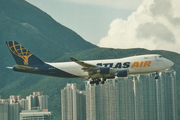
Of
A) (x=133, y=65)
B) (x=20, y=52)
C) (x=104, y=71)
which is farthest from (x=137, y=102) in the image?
(x=104, y=71)

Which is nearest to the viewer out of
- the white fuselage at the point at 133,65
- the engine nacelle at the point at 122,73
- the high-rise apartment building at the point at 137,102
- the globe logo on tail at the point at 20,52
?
the engine nacelle at the point at 122,73

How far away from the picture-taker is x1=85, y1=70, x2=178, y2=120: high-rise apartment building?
192 metres

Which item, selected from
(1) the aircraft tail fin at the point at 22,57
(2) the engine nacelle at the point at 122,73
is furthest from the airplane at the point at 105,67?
(1) the aircraft tail fin at the point at 22,57

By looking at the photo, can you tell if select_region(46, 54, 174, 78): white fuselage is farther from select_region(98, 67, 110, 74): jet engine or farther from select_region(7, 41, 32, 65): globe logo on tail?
select_region(7, 41, 32, 65): globe logo on tail

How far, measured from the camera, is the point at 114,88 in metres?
199

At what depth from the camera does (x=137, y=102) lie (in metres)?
193

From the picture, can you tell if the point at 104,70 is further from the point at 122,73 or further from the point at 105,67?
the point at 122,73

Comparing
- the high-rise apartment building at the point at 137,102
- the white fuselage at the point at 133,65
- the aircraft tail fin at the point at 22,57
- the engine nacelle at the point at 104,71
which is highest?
the aircraft tail fin at the point at 22,57

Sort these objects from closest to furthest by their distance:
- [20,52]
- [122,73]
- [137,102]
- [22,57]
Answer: [122,73] → [22,57] → [20,52] → [137,102]

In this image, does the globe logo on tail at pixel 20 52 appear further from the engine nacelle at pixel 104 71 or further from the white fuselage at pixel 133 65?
the engine nacelle at pixel 104 71

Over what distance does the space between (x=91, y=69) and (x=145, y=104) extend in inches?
4230

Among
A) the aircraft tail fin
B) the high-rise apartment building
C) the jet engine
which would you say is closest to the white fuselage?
the jet engine

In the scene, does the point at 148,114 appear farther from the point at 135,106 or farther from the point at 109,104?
the point at 109,104

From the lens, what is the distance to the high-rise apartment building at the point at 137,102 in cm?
19150
